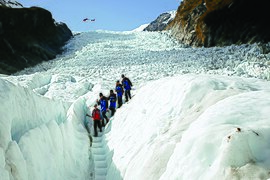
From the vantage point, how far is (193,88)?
1089cm

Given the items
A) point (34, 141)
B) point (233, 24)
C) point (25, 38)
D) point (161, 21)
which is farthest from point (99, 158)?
point (161, 21)

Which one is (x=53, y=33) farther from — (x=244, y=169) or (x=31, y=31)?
(x=244, y=169)

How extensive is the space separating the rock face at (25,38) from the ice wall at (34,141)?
24.9 meters

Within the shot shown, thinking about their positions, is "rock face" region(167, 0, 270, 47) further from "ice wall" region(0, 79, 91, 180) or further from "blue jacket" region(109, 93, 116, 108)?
"ice wall" region(0, 79, 91, 180)

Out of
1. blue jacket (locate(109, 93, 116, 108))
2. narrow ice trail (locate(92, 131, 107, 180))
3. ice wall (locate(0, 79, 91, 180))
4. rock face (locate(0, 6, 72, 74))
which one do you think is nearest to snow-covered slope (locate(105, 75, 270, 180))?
narrow ice trail (locate(92, 131, 107, 180))

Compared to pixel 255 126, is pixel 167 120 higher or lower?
lower

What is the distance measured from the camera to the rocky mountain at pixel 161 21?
10612cm

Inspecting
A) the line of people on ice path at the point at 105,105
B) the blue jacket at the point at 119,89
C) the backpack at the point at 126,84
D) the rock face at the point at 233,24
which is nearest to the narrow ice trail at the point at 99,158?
the line of people on ice path at the point at 105,105

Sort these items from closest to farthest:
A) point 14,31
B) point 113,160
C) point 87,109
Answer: point 113,160, point 87,109, point 14,31

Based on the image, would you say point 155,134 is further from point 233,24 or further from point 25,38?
point 25,38

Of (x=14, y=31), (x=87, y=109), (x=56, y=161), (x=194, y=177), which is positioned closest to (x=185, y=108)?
(x=56, y=161)

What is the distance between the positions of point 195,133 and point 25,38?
4278 cm

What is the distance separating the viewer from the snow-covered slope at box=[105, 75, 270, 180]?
19.1 feet

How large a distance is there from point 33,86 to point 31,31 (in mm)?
28127
